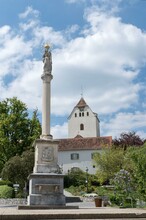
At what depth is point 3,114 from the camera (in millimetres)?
48875

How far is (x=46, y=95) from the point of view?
84.5 ft

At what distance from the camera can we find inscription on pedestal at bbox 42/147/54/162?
24.4m

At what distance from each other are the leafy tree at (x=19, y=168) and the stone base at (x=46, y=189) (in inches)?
624

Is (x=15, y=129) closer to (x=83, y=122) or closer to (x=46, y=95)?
(x=46, y=95)

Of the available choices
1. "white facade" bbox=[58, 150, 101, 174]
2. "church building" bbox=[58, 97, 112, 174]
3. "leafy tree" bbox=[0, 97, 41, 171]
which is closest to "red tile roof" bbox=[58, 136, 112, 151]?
"church building" bbox=[58, 97, 112, 174]

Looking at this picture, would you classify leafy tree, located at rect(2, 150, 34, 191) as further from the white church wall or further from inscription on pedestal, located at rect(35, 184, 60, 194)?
the white church wall

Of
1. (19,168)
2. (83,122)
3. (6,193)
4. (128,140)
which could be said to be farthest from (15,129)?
(83,122)

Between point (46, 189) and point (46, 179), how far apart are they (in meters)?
A: 0.69

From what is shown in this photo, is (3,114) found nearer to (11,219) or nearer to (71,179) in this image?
(71,179)

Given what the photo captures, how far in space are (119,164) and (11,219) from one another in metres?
39.7

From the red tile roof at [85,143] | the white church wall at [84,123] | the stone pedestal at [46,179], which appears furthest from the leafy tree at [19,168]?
the white church wall at [84,123]

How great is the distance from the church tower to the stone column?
201ft

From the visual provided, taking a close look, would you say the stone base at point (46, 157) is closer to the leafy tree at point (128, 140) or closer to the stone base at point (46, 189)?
the stone base at point (46, 189)

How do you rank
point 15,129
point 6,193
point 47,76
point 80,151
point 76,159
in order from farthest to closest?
1. point 80,151
2. point 76,159
3. point 15,129
4. point 6,193
5. point 47,76
